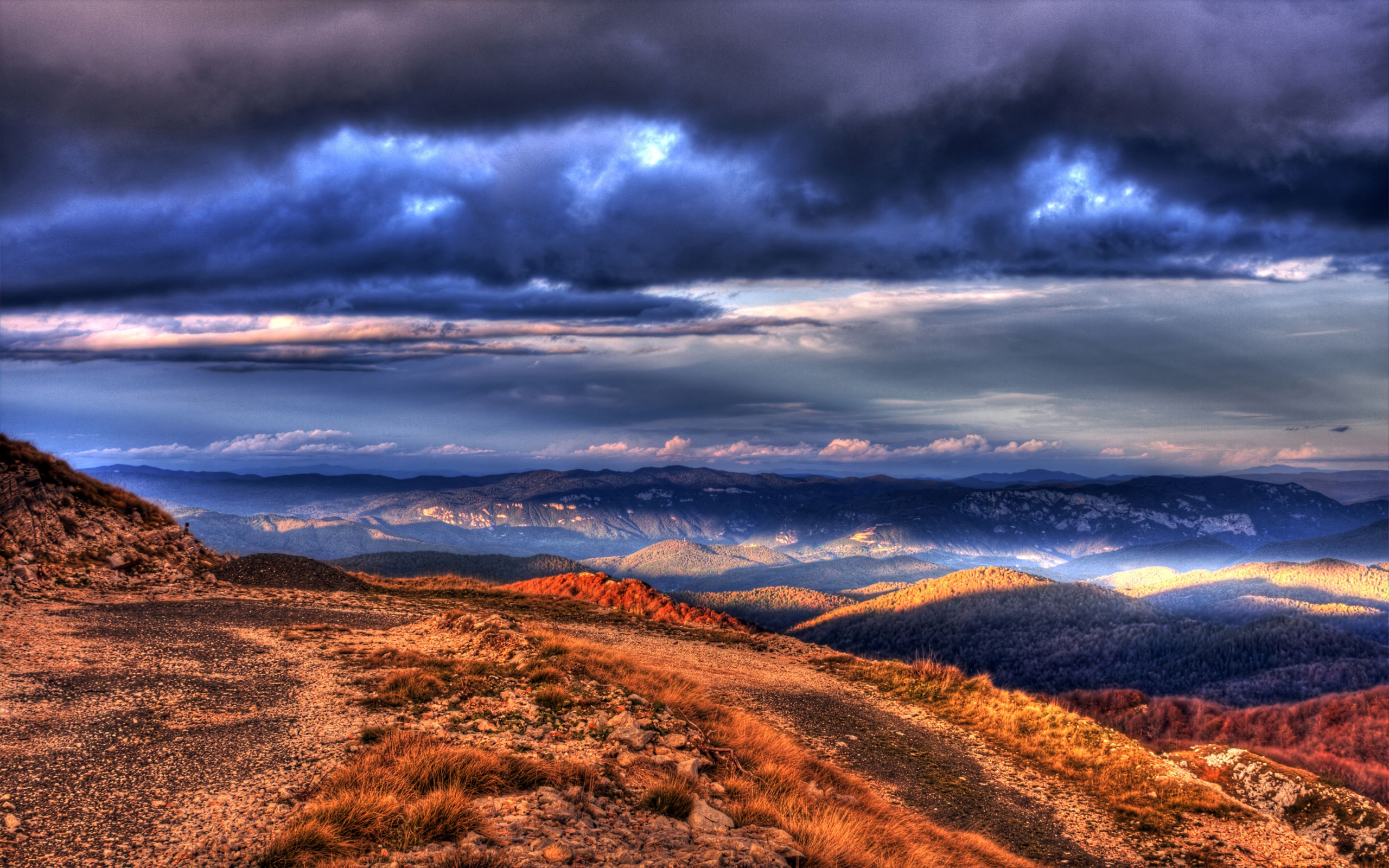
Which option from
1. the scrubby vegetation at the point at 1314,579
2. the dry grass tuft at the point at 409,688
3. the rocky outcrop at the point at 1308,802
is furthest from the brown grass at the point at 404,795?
the scrubby vegetation at the point at 1314,579

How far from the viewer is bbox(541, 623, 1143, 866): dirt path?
13.0 meters

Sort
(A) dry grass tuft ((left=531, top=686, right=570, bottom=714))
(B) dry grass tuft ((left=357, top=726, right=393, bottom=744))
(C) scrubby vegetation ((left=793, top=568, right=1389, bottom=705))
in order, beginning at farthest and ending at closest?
1. (C) scrubby vegetation ((left=793, top=568, right=1389, bottom=705))
2. (A) dry grass tuft ((left=531, top=686, right=570, bottom=714))
3. (B) dry grass tuft ((left=357, top=726, right=393, bottom=744))

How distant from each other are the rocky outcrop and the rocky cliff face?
105 ft

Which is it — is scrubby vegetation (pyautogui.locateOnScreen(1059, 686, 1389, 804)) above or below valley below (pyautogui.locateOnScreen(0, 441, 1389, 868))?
below

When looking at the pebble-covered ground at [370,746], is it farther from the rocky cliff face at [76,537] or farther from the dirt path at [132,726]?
the rocky cliff face at [76,537]

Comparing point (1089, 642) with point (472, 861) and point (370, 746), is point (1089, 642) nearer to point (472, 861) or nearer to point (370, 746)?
point (370, 746)

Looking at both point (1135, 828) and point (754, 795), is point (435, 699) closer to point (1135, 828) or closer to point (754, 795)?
point (754, 795)

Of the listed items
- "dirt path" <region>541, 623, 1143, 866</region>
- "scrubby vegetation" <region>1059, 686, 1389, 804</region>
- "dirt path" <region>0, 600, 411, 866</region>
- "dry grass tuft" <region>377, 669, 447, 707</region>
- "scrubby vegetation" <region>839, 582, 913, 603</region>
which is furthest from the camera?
"scrubby vegetation" <region>839, 582, 913, 603</region>

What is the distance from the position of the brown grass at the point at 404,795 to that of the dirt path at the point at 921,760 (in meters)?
8.30

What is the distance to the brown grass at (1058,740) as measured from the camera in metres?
14.7

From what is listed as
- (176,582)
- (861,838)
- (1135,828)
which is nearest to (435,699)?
(861,838)

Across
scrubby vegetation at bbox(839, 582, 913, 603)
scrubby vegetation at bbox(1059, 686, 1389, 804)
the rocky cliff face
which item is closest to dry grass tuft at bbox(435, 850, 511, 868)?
scrubby vegetation at bbox(1059, 686, 1389, 804)

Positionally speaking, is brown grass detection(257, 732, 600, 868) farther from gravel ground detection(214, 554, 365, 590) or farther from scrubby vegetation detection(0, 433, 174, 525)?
scrubby vegetation detection(0, 433, 174, 525)

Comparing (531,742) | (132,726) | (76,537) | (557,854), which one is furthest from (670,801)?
(76,537)
